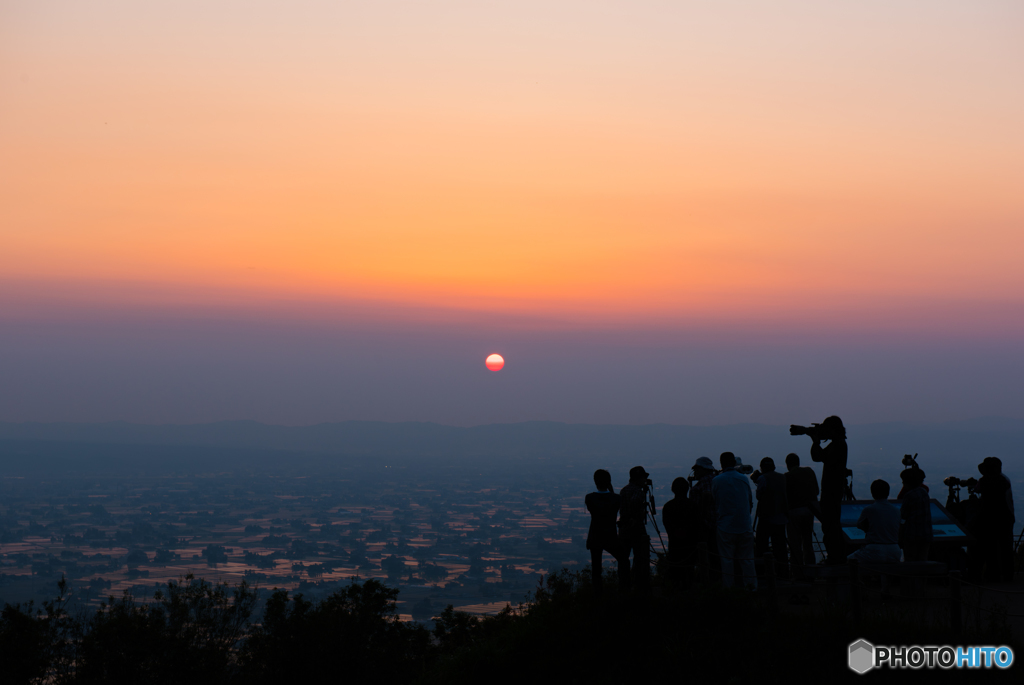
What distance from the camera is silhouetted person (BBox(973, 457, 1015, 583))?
13.6m

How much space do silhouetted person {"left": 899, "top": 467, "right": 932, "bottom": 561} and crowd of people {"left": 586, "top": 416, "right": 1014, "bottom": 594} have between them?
0.01m

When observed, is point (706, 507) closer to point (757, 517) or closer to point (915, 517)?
point (757, 517)

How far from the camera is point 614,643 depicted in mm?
11852

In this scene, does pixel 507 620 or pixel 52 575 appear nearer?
pixel 507 620

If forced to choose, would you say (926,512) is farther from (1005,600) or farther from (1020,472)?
(1020,472)

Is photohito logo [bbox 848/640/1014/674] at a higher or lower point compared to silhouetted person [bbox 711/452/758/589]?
lower

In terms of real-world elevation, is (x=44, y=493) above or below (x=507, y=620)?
below

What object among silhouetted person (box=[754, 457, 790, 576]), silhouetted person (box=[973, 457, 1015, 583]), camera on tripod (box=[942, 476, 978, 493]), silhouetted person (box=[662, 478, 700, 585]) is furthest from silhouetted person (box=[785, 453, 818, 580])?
camera on tripod (box=[942, 476, 978, 493])

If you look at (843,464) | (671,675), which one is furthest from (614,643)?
(843,464)

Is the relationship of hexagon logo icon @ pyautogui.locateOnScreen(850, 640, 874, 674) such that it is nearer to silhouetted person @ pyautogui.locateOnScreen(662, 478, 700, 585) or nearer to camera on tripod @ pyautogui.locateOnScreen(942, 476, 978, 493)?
silhouetted person @ pyautogui.locateOnScreen(662, 478, 700, 585)

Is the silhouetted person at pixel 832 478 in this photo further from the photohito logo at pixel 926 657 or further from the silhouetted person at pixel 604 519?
the silhouetted person at pixel 604 519

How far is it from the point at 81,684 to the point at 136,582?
6521 cm

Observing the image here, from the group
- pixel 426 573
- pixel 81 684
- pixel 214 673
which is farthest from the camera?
pixel 426 573

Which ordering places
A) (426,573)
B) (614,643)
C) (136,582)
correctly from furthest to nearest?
(426,573) → (136,582) → (614,643)
